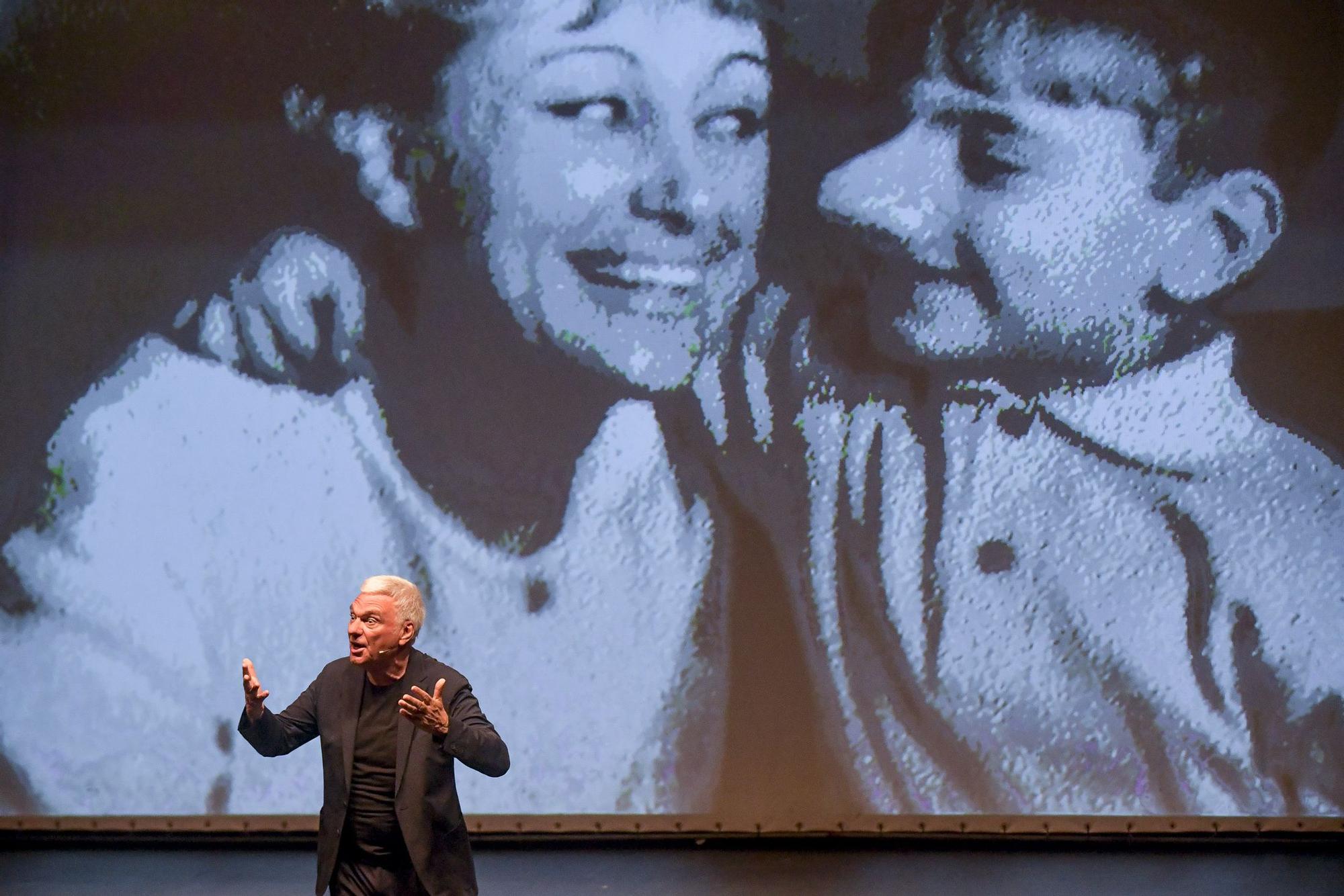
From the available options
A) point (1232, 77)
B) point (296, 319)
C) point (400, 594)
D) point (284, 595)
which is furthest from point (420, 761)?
point (1232, 77)

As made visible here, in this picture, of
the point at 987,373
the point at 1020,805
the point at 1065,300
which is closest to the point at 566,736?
the point at 1020,805

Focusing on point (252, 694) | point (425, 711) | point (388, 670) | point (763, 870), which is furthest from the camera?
point (763, 870)

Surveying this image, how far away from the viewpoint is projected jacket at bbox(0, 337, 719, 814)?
14.6 ft

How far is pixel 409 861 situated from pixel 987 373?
97.2 inches

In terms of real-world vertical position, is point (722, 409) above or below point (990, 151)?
below

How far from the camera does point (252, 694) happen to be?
2678 millimetres

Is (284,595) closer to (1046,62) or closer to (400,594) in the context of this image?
(400,594)

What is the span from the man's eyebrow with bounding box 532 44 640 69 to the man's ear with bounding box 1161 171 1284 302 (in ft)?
5.65

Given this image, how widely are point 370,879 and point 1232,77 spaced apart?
343cm

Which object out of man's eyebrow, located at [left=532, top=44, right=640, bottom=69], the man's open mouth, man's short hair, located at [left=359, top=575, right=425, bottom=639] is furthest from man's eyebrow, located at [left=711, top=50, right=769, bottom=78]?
man's short hair, located at [left=359, top=575, right=425, bottom=639]

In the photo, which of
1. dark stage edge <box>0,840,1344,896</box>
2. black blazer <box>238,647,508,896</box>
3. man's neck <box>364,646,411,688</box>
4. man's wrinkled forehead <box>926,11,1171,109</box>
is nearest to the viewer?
black blazer <box>238,647,508,896</box>

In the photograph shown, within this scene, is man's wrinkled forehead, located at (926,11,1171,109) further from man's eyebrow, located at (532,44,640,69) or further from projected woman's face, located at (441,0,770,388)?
man's eyebrow, located at (532,44,640,69)

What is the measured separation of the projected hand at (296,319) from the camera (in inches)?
182

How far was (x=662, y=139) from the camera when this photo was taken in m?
4.54
